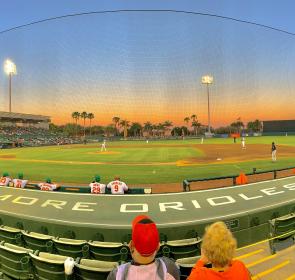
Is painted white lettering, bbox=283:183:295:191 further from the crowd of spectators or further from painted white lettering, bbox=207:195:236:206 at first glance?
the crowd of spectators

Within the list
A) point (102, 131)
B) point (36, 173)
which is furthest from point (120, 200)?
point (102, 131)

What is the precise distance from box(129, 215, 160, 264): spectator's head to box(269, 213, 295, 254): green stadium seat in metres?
5.13

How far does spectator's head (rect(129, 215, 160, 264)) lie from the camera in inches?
87.3

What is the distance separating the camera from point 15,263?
178 inches

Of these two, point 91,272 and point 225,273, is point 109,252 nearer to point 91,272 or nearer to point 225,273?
point 91,272

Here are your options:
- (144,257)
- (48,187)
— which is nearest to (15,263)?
(144,257)

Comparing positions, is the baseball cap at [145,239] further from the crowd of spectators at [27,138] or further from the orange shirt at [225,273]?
the crowd of spectators at [27,138]

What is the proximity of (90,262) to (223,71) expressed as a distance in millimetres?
49312

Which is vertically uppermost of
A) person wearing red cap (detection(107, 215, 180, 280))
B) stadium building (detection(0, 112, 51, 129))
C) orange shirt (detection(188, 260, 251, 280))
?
stadium building (detection(0, 112, 51, 129))

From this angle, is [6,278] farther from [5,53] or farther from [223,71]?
[223,71]

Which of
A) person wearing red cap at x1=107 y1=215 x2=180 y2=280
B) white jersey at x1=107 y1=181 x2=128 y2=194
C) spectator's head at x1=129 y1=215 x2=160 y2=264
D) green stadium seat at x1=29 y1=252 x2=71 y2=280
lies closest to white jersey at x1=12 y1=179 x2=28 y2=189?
white jersey at x1=107 y1=181 x2=128 y2=194

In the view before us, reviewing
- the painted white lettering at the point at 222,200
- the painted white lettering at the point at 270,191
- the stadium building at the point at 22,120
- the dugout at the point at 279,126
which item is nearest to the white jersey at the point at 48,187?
the painted white lettering at the point at 222,200

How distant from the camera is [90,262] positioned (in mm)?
4113

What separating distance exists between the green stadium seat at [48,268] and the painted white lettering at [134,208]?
4.23m
